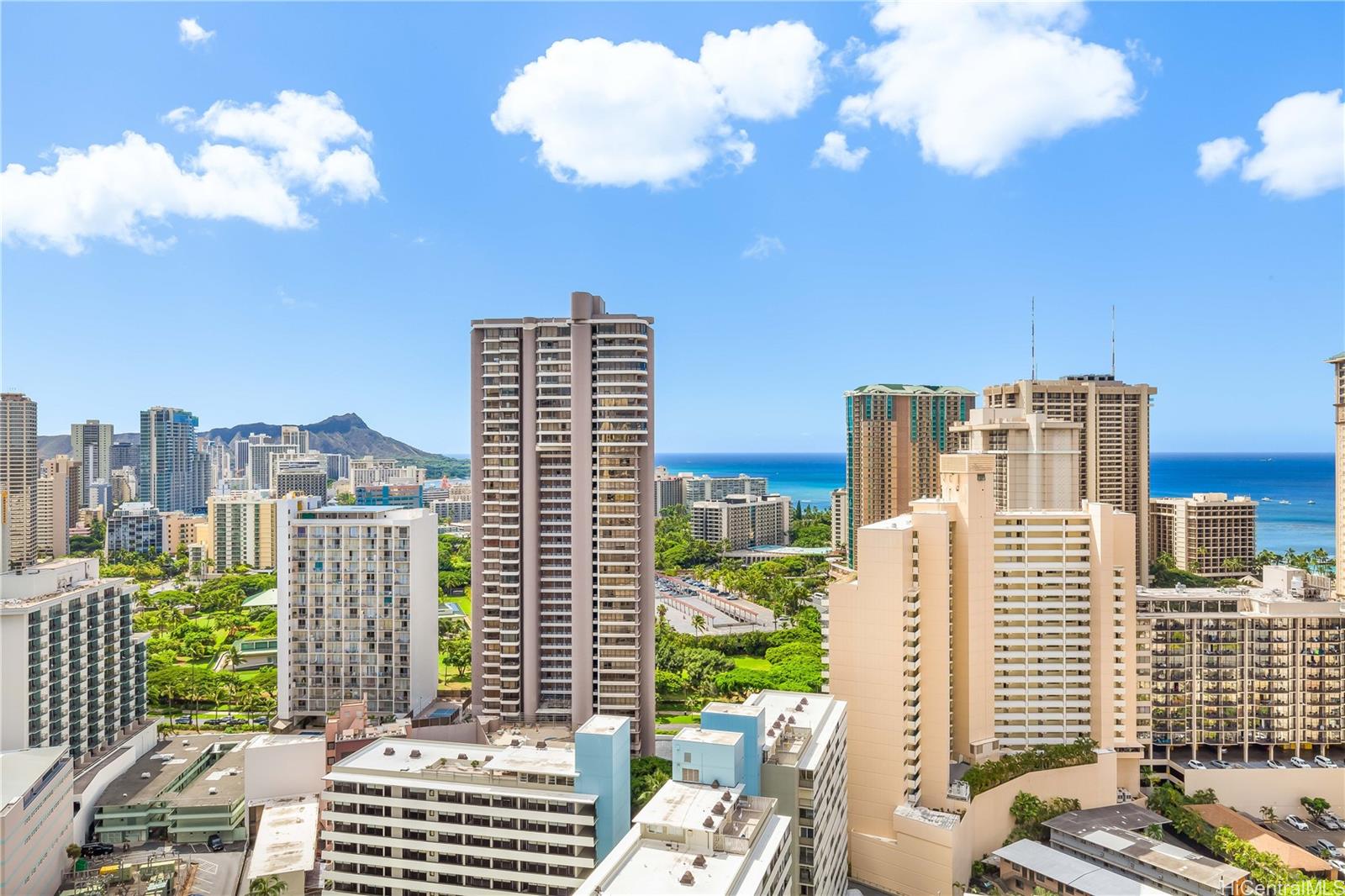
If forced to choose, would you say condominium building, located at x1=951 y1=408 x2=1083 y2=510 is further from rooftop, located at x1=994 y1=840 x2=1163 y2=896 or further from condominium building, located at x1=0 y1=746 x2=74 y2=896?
condominium building, located at x1=0 y1=746 x2=74 y2=896

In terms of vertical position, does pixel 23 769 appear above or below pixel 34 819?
above

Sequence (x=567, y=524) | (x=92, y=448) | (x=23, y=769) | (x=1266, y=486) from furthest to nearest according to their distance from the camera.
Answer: (x=1266, y=486) → (x=92, y=448) → (x=567, y=524) → (x=23, y=769)

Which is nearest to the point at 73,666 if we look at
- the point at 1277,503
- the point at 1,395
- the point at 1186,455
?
the point at 1,395

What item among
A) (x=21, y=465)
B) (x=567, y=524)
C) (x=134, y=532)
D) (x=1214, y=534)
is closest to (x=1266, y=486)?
(x=1214, y=534)

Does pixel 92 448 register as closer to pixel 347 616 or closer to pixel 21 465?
pixel 21 465

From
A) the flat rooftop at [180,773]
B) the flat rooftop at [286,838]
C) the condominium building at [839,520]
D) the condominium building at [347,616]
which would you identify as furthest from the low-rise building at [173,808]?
the condominium building at [839,520]

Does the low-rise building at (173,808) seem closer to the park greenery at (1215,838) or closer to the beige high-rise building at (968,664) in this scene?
the beige high-rise building at (968,664)
